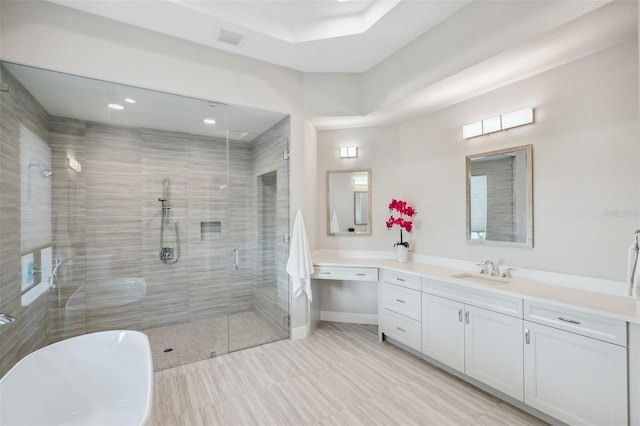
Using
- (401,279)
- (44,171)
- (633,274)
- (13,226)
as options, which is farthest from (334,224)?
(13,226)

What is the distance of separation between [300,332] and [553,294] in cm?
247

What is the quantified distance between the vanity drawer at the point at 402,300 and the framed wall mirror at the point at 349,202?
36.3 inches

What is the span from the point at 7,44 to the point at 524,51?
382cm

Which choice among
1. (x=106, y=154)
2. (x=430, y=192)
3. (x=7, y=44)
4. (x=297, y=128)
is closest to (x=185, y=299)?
(x=106, y=154)

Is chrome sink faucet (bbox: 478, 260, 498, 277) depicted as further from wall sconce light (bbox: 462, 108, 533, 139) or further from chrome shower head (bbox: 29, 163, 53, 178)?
chrome shower head (bbox: 29, 163, 53, 178)

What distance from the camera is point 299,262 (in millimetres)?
3266

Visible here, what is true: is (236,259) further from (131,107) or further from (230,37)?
(230,37)

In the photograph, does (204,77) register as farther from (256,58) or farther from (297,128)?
(297,128)

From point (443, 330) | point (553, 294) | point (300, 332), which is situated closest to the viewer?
point (553, 294)

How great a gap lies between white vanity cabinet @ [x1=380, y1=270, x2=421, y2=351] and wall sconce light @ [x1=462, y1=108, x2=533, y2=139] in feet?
5.18

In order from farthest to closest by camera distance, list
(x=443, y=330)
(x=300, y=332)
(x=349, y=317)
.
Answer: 1. (x=349, y=317)
2. (x=300, y=332)
3. (x=443, y=330)

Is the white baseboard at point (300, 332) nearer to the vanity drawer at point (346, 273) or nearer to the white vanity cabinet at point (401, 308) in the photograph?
the vanity drawer at point (346, 273)

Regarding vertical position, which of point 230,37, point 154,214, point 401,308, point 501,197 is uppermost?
point 230,37

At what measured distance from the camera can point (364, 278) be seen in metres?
3.29
